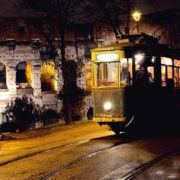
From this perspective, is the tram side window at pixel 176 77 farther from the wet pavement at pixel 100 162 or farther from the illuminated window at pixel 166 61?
the wet pavement at pixel 100 162

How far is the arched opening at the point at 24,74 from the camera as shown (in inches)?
1220

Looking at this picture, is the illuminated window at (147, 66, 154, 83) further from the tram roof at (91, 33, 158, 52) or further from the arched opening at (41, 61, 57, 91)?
the arched opening at (41, 61, 57, 91)

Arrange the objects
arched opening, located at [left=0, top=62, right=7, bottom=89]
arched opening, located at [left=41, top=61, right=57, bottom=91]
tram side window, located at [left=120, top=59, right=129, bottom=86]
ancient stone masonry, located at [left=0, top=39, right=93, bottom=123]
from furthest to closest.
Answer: arched opening, located at [left=41, top=61, right=57, bottom=91]
arched opening, located at [left=0, top=62, right=7, bottom=89]
ancient stone masonry, located at [left=0, top=39, right=93, bottom=123]
tram side window, located at [left=120, top=59, right=129, bottom=86]

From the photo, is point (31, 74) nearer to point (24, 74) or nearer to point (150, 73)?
point (24, 74)

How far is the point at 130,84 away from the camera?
12398 millimetres

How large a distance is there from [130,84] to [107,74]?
3.15 ft

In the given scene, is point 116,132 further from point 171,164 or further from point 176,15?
point 176,15

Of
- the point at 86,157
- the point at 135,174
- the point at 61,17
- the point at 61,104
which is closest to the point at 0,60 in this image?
the point at 61,104

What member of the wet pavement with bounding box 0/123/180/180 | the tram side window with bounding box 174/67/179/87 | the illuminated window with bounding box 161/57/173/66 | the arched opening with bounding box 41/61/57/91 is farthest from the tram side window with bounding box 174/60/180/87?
the arched opening with bounding box 41/61/57/91

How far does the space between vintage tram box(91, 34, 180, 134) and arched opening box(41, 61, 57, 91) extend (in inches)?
709

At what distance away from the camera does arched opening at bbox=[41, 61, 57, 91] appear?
30906 mm

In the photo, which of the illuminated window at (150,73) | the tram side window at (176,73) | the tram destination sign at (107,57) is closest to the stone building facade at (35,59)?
the tram side window at (176,73)

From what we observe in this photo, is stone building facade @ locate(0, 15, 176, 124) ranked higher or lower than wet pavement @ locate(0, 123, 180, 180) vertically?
higher

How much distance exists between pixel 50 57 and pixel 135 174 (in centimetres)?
2497
